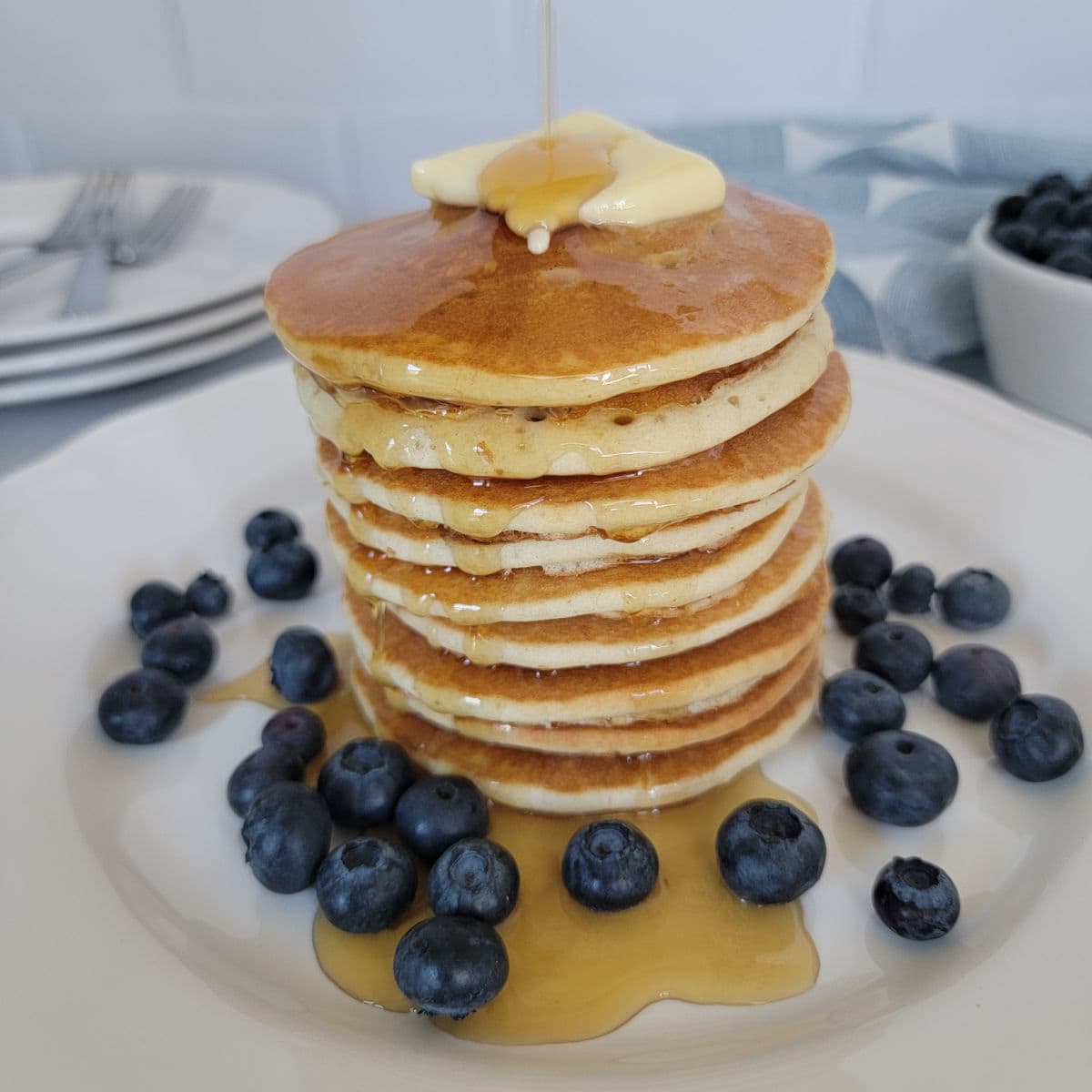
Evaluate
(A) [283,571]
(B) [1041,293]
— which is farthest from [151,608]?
(B) [1041,293]

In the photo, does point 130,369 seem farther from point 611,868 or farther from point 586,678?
point 611,868

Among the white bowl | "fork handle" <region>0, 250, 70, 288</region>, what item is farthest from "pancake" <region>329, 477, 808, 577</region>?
"fork handle" <region>0, 250, 70, 288</region>

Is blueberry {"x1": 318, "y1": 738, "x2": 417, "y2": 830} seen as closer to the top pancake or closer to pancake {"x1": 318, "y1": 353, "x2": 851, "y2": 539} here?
pancake {"x1": 318, "y1": 353, "x2": 851, "y2": 539}

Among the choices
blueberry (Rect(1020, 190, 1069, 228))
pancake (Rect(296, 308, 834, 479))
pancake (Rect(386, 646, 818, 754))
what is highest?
pancake (Rect(296, 308, 834, 479))

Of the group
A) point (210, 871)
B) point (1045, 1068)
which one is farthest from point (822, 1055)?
point (210, 871)

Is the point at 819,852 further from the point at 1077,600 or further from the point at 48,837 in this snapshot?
the point at 48,837

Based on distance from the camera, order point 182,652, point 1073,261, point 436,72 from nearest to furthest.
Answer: point 182,652
point 1073,261
point 436,72
